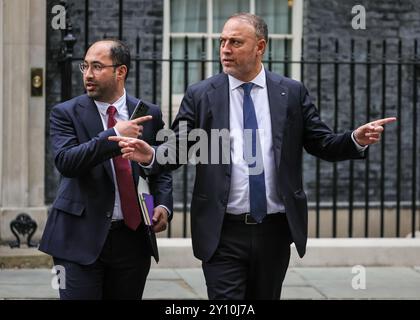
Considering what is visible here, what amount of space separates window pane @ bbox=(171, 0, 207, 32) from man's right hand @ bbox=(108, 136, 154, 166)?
7159mm

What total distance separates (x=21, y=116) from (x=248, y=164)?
18.2 feet

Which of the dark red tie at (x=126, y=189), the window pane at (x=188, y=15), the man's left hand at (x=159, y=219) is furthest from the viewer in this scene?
the window pane at (x=188, y=15)

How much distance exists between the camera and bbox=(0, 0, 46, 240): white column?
34.5ft

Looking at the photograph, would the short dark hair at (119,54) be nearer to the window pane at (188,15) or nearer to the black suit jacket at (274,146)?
the black suit jacket at (274,146)

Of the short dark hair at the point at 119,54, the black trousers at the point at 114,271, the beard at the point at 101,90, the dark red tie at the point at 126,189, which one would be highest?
the short dark hair at the point at 119,54

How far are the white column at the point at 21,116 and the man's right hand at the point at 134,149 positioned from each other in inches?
219

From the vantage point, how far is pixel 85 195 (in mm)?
5379

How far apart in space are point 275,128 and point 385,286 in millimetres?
4356

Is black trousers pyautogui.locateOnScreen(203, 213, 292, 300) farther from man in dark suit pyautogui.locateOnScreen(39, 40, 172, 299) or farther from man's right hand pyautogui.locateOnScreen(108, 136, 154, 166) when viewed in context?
man's right hand pyautogui.locateOnScreen(108, 136, 154, 166)

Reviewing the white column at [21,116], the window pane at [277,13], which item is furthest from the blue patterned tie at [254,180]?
the window pane at [277,13]

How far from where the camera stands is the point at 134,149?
516 centimetres

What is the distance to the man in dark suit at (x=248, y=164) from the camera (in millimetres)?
5426

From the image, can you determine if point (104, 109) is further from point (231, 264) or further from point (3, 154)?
point (3, 154)
